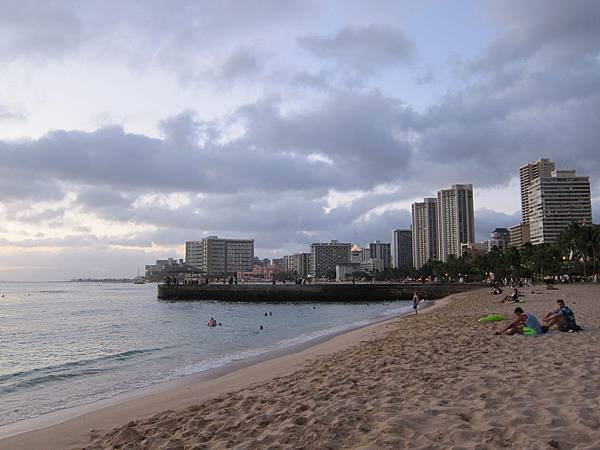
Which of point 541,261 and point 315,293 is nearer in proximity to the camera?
point 315,293

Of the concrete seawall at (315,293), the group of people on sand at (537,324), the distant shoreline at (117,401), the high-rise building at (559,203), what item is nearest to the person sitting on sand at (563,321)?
the group of people on sand at (537,324)

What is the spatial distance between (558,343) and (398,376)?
5.14 metres

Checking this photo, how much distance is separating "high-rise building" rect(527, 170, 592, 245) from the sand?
186m

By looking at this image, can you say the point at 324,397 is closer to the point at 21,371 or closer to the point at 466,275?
the point at 21,371

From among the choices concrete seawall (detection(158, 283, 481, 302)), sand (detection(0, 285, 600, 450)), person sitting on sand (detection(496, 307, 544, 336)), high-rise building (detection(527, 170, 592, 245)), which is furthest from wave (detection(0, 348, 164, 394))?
high-rise building (detection(527, 170, 592, 245))

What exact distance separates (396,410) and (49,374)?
48.1 ft

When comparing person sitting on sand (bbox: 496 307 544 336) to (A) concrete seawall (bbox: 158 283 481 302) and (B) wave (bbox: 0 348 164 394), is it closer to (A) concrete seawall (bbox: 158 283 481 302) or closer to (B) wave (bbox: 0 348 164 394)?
(B) wave (bbox: 0 348 164 394)

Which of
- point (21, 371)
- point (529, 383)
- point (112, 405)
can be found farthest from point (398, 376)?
point (21, 371)

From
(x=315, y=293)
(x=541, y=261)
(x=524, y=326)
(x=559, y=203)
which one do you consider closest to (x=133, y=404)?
(x=524, y=326)

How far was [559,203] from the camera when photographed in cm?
17725

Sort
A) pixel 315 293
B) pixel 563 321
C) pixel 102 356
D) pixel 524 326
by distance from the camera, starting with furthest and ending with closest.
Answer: pixel 315 293, pixel 102 356, pixel 563 321, pixel 524 326

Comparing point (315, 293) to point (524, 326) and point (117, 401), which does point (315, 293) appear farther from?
point (117, 401)

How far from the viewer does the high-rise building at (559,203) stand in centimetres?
17562

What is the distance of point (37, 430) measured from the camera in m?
8.95
